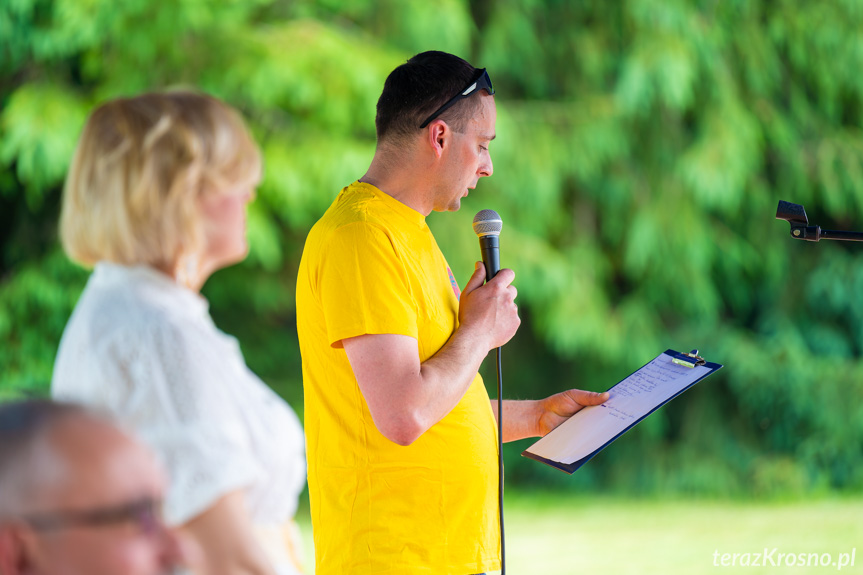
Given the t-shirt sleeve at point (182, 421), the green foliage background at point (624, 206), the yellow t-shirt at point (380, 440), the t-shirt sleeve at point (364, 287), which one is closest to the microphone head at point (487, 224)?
the yellow t-shirt at point (380, 440)

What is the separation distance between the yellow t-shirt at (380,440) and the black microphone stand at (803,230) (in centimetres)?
69

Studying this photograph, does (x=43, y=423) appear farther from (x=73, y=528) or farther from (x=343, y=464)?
(x=343, y=464)

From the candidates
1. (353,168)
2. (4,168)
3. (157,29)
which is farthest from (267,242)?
(4,168)

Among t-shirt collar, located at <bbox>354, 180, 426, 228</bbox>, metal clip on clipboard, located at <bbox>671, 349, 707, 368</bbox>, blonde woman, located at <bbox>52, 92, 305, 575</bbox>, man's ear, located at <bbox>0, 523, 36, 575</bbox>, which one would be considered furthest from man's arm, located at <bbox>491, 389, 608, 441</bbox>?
man's ear, located at <bbox>0, 523, 36, 575</bbox>

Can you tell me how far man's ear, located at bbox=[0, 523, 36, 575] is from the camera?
79 centimetres

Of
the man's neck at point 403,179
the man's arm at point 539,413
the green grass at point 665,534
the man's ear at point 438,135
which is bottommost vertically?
the green grass at point 665,534

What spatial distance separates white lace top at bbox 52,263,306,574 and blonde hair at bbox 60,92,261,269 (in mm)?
34

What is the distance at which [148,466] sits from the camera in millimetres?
865

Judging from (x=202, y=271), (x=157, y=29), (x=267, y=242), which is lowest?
(x=267, y=242)

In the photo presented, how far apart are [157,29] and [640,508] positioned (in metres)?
4.69

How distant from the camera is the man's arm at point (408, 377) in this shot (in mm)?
1411

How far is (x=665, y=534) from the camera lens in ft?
19.2

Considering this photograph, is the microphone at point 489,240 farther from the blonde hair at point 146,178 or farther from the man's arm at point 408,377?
the blonde hair at point 146,178

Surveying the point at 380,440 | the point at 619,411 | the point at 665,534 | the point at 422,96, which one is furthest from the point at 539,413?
the point at 665,534
